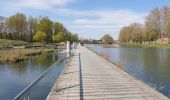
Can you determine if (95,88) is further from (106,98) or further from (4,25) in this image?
(4,25)

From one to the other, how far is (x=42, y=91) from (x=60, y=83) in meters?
2.54

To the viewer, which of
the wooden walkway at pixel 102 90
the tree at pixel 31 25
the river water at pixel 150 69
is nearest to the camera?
the wooden walkway at pixel 102 90

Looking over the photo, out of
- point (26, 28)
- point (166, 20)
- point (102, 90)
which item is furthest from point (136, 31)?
point (102, 90)

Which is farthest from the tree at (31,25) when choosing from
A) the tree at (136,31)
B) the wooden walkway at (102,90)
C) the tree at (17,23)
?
the wooden walkway at (102,90)

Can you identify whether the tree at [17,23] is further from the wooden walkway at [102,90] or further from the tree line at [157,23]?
the wooden walkway at [102,90]

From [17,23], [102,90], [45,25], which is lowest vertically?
[102,90]

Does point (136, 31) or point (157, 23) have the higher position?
point (157, 23)

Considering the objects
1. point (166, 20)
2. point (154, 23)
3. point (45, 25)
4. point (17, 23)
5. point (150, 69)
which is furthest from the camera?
point (154, 23)

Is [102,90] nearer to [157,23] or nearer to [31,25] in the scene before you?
[31,25]

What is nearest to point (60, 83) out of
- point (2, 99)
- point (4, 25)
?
point (2, 99)

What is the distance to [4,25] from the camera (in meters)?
89.2

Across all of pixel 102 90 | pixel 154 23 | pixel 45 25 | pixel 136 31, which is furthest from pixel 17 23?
pixel 102 90

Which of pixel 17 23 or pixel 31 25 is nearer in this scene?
A: pixel 17 23

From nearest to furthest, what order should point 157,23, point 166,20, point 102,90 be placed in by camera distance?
point 102,90, point 166,20, point 157,23
